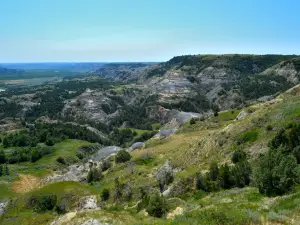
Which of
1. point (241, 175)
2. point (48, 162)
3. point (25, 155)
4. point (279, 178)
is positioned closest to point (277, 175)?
point (279, 178)

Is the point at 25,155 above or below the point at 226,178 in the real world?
below

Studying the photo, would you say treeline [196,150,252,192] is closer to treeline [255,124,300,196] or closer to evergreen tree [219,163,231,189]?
evergreen tree [219,163,231,189]

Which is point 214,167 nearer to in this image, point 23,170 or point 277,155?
point 277,155

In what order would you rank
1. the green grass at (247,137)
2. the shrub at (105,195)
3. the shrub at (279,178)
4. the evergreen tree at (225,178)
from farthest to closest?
the shrub at (105,195) < the green grass at (247,137) < the evergreen tree at (225,178) < the shrub at (279,178)

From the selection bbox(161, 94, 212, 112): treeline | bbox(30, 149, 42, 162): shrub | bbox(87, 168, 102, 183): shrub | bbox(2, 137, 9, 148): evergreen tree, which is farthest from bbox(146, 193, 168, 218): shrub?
bbox(161, 94, 212, 112): treeline

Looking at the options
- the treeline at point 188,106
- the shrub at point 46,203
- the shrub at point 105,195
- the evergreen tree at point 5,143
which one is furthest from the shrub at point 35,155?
the treeline at point 188,106

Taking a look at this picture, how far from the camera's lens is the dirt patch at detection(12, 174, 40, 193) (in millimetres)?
83787

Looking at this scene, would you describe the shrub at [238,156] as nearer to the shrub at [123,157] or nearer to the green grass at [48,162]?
the shrub at [123,157]

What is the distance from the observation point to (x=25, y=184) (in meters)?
89.9

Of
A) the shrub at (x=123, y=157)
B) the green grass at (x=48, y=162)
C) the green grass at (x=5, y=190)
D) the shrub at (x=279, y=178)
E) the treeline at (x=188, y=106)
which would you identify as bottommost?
the green grass at (x=48, y=162)

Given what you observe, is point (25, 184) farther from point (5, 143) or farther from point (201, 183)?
point (201, 183)

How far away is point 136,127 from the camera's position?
18138cm

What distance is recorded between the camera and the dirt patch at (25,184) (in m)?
83.8

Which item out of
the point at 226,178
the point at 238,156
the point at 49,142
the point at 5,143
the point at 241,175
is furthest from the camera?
the point at 5,143
